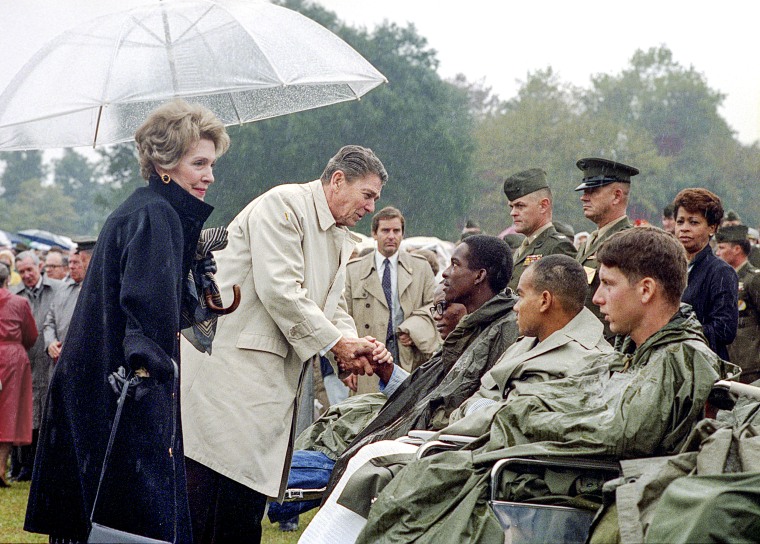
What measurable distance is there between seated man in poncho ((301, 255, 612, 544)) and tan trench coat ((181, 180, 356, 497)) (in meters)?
0.63

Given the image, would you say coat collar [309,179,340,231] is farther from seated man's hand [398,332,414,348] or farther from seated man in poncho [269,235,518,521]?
seated man's hand [398,332,414,348]

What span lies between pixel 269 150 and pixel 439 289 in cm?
3072

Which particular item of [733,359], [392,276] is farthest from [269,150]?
[733,359]

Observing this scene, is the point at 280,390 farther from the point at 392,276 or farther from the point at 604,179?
the point at 392,276

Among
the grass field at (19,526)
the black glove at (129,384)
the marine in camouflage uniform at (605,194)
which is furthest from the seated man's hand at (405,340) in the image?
the black glove at (129,384)

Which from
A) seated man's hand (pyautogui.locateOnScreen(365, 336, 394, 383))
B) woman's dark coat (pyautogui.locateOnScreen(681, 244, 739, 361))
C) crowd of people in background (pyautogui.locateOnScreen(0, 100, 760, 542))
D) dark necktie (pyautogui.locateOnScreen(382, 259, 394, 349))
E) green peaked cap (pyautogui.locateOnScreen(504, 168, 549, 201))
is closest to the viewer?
crowd of people in background (pyautogui.locateOnScreen(0, 100, 760, 542))

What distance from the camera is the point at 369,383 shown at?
9164mm

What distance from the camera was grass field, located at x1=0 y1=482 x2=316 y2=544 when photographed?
719 cm

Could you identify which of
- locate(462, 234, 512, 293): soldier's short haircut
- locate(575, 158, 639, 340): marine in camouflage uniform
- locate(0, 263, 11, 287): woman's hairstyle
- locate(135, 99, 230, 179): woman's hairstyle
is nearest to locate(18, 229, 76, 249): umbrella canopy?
locate(0, 263, 11, 287): woman's hairstyle

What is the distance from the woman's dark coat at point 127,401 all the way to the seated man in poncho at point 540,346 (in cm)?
82

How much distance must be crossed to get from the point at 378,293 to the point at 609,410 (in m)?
5.92

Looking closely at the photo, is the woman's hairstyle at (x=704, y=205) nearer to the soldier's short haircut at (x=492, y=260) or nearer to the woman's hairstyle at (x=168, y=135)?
the soldier's short haircut at (x=492, y=260)

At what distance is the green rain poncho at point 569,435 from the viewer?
367 cm

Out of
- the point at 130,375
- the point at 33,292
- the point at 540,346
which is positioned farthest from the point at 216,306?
the point at 33,292
